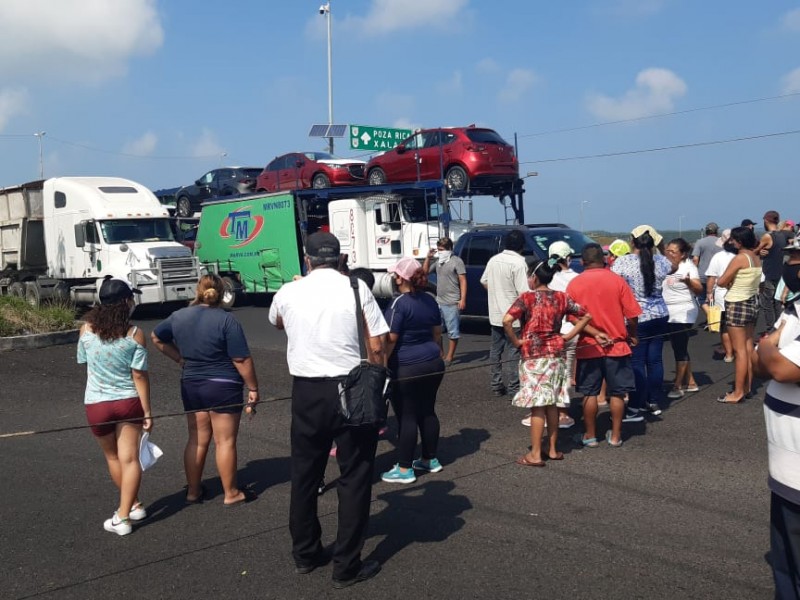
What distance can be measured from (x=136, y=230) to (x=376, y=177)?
6223 mm

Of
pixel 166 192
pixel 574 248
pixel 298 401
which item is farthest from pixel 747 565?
pixel 166 192

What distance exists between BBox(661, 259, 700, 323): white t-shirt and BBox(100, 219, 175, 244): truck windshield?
590 inches

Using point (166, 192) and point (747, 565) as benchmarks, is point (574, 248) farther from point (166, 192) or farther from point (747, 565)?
point (166, 192)

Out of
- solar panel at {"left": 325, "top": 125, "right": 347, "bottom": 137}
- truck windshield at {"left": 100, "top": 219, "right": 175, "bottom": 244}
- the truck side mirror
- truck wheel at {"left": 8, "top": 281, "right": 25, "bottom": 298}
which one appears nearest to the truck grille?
truck windshield at {"left": 100, "top": 219, "right": 175, "bottom": 244}

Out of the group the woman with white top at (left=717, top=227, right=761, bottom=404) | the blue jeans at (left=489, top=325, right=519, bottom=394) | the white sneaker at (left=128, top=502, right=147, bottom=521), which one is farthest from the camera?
the blue jeans at (left=489, top=325, right=519, bottom=394)

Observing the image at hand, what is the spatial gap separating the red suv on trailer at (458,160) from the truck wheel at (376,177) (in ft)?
0.44

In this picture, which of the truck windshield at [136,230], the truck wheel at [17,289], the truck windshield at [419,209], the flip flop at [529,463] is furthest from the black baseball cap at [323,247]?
the truck wheel at [17,289]

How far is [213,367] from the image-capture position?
5746 millimetres

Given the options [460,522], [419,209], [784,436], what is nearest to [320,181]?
[419,209]

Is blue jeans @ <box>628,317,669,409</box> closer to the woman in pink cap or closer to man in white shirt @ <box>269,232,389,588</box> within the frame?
the woman in pink cap

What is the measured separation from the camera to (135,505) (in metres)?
5.65

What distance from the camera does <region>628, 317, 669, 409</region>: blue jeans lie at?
825 centimetres

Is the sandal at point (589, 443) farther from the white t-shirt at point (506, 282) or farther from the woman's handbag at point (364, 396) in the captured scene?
the woman's handbag at point (364, 396)

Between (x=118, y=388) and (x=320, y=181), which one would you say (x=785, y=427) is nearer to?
(x=118, y=388)
